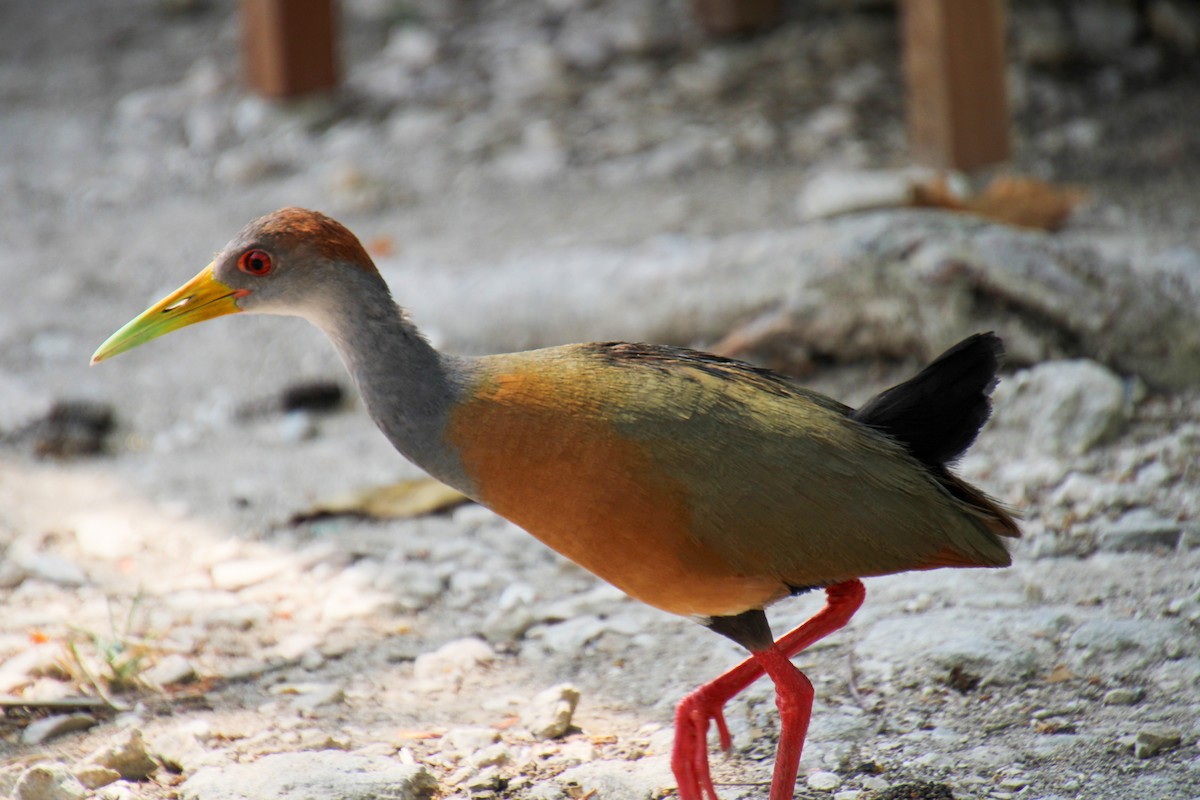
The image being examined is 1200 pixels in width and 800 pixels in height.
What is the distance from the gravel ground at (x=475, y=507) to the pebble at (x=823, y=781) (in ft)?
0.08

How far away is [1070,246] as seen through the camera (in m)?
4.66

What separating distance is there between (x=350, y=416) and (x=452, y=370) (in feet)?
7.67

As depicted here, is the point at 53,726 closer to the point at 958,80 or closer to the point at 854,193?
the point at 854,193

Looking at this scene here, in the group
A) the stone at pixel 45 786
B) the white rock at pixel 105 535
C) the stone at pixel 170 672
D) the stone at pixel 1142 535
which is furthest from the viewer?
the white rock at pixel 105 535

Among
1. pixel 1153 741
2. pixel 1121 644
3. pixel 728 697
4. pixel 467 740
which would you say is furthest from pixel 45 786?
pixel 1121 644

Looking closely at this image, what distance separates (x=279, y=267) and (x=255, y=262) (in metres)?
0.05

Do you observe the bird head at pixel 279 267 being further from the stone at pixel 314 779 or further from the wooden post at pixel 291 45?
the wooden post at pixel 291 45

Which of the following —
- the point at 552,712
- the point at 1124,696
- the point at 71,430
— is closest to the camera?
the point at 1124,696

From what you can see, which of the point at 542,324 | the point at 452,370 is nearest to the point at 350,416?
the point at 542,324

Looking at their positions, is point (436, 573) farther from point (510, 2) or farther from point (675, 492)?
point (510, 2)

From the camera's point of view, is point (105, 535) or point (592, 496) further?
point (105, 535)

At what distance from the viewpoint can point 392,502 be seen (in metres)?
4.38

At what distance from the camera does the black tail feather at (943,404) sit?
278cm

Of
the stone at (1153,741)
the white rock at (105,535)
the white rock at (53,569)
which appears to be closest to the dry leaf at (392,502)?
the white rock at (105,535)
